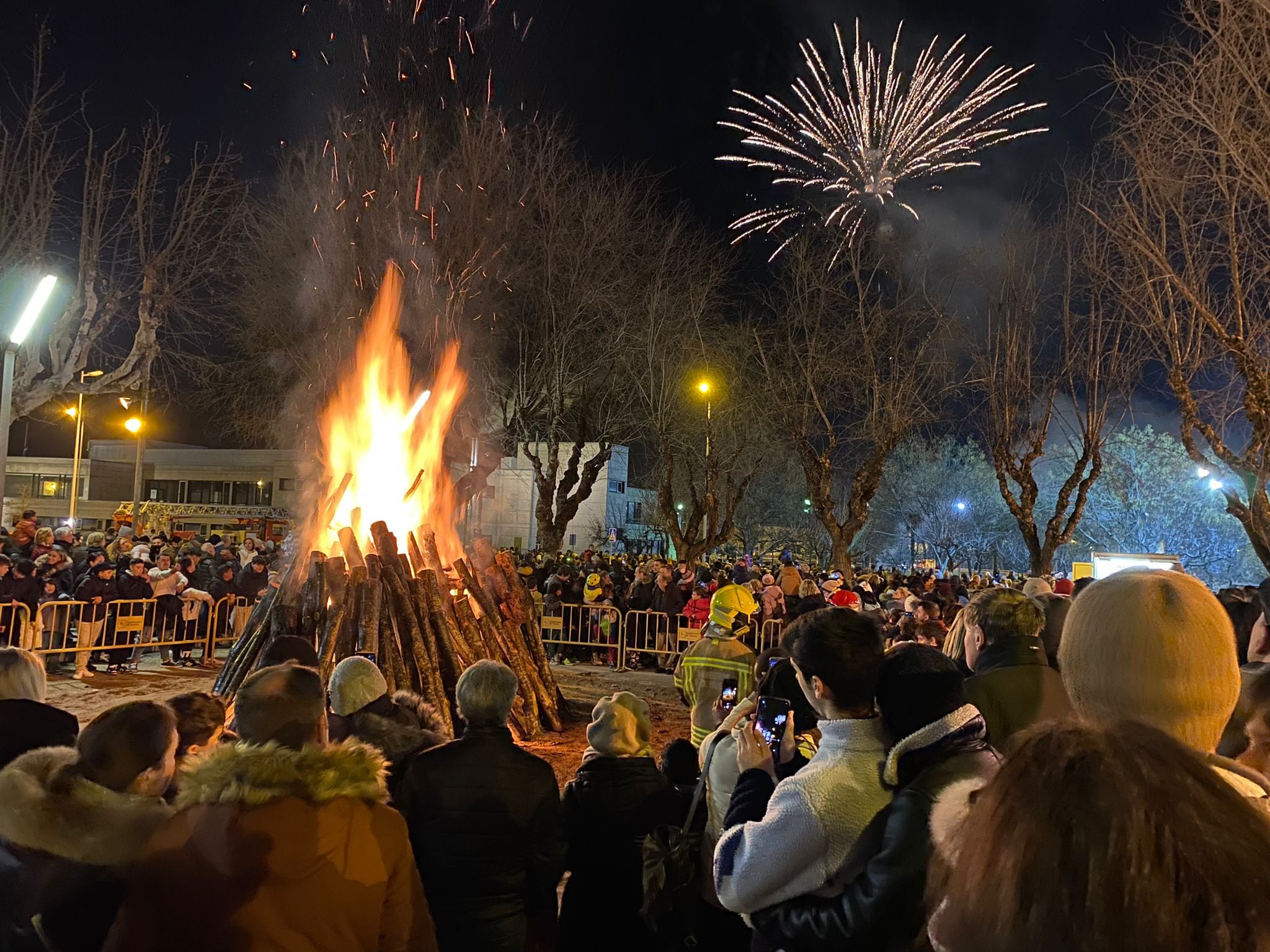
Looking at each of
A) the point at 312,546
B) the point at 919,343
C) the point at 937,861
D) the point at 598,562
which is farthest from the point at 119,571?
the point at 919,343

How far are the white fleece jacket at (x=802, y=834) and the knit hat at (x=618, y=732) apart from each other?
1.41 metres

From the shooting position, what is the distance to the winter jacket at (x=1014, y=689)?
403 cm

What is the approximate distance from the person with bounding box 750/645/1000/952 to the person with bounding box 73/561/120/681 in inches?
556

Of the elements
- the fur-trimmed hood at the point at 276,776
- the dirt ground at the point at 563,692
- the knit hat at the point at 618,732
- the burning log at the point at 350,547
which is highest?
Result: the burning log at the point at 350,547

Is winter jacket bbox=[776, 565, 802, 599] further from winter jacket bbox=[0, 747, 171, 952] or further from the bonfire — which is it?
winter jacket bbox=[0, 747, 171, 952]

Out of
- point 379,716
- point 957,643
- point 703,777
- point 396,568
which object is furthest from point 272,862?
point 396,568

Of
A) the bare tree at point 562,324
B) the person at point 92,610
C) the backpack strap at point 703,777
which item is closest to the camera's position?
the backpack strap at point 703,777

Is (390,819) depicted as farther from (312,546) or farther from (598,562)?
(598,562)

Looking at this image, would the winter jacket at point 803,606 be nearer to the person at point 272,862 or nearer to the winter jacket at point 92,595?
the person at point 272,862

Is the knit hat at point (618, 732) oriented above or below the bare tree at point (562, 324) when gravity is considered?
below

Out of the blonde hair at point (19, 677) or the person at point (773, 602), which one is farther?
the person at point (773, 602)

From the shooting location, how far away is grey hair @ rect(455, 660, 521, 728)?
375 cm

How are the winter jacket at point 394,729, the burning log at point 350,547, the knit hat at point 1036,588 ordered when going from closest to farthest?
1. the winter jacket at point 394,729
2. the knit hat at point 1036,588
3. the burning log at point 350,547

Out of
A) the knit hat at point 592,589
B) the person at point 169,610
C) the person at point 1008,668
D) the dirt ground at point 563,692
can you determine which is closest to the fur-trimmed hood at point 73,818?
the person at point 1008,668
